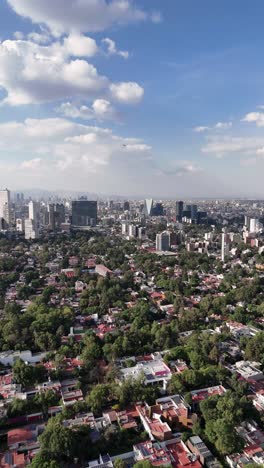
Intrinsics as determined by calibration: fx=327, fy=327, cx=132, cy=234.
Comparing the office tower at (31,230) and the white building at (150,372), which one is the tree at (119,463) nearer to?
the white building at (150,372)

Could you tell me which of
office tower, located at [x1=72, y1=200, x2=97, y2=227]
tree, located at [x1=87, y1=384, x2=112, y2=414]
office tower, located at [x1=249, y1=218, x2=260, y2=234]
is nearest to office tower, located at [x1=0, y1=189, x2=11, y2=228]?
office tower, located at [x1=72, y1=200, x2=97, y2=227]

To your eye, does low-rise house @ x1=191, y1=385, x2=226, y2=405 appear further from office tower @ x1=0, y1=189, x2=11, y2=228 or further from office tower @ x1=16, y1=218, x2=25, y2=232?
office tower @ x1=0, y1=189, x2=11, y2=228

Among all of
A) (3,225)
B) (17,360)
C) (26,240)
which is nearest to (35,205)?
(3,225)

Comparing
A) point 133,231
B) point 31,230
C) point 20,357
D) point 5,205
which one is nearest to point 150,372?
point 20,357

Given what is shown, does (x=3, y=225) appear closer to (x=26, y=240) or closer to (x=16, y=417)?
(x=26, y=240)

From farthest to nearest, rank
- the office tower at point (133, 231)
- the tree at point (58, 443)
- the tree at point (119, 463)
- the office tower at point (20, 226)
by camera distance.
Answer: the office tower at point (20, 226) < the office tower at point (133, 231) < the tree at point (58, 443) < the tree at point (119, 463)

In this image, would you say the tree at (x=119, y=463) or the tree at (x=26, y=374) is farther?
the tree at (x=26, y=374)

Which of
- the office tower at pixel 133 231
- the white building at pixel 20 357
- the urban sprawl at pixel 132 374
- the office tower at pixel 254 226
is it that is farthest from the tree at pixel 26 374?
the office tower at pixel 254 226
